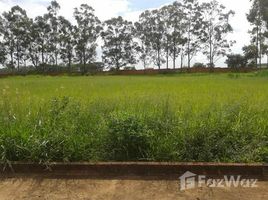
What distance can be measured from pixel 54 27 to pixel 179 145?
49.5 meters

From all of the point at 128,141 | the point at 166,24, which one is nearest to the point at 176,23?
the point at 166,24

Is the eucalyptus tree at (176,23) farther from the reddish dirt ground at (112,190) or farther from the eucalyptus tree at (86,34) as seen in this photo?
the reddish dirt ground at (112,190)

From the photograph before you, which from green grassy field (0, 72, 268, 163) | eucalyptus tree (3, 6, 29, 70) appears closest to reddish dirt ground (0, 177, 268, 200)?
green grassy field (0, 72, 268, 163)

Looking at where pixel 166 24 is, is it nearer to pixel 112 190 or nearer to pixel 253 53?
pixel 253 53

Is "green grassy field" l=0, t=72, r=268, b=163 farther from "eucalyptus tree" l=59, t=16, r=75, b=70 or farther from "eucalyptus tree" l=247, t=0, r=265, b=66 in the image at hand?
"eucalyptus tree" l=59, t=16, r=75, b=70

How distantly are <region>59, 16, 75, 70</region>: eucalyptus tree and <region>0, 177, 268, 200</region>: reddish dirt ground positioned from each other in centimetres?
4872

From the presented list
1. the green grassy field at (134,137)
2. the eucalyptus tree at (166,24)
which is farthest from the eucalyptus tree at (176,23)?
the green grassy field at (134,137)

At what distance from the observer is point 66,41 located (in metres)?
51.8

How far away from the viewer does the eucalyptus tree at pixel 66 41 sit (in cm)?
5191

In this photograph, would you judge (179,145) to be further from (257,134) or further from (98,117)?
(98,117)

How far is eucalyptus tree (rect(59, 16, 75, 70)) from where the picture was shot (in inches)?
2044

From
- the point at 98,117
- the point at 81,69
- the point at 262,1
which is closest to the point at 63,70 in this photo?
the point at 81,69

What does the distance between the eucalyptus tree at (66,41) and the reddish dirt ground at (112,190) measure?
1918 inches

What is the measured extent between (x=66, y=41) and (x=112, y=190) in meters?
49.2
